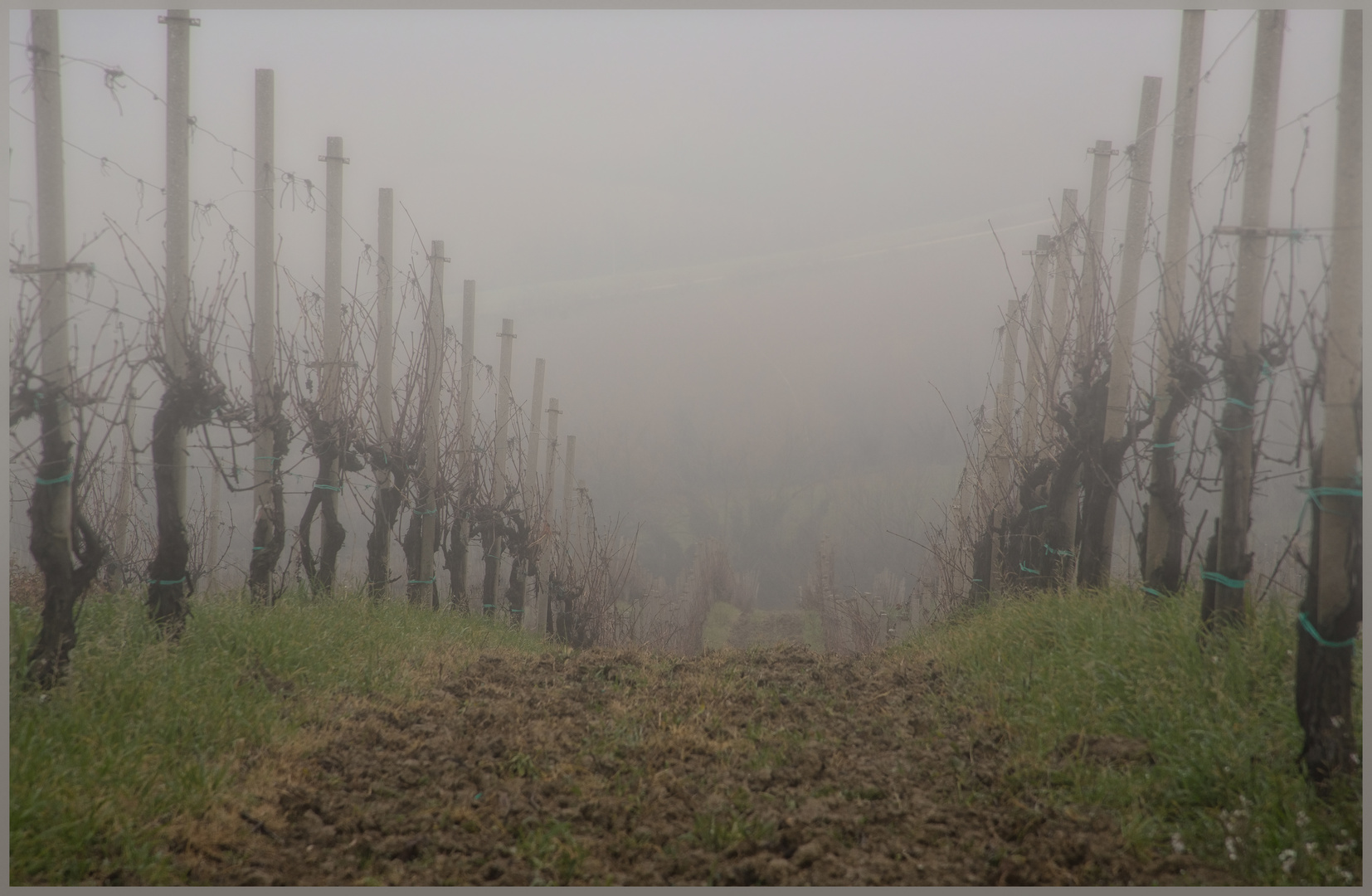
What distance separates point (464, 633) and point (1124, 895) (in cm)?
469

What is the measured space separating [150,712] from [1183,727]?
3.82 meters

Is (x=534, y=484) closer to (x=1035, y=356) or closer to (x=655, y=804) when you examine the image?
(x=1035, y=356)

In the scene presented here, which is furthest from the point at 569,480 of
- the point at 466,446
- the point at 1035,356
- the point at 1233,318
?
the point at 1233,318

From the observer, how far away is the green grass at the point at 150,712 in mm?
2578

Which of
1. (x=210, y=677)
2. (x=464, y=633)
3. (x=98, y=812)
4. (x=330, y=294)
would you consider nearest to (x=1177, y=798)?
(x=98, y=812)

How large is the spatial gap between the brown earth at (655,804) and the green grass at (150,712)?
0.48 feet

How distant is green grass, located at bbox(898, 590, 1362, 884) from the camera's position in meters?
2.54

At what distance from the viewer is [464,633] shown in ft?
20.4

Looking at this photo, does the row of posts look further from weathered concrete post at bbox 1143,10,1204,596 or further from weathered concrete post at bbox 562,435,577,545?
A: weathered concrete post at bbox 562,435,577,545

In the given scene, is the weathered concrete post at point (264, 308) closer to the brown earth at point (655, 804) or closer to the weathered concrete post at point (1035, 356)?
the brown earth at point (655, 804)

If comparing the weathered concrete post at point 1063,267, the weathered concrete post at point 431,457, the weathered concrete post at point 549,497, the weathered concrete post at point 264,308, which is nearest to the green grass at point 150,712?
the weathered concrete post at point 264,308

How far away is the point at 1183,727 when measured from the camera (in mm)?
3033

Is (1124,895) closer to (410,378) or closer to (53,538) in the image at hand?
(53,538)

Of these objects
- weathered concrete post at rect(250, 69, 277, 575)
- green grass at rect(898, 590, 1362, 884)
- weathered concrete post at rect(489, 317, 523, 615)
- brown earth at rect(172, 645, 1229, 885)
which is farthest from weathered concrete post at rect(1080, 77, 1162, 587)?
weathered concrete post at rect(489, 317, 523, 615)
